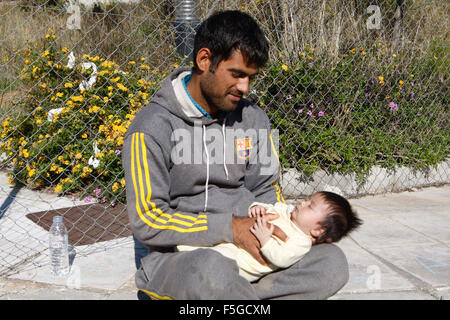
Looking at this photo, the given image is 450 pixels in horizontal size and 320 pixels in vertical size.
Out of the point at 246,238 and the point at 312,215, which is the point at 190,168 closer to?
the point at 246,238

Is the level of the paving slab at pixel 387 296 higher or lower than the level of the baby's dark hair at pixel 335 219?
lower

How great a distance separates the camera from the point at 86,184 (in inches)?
159

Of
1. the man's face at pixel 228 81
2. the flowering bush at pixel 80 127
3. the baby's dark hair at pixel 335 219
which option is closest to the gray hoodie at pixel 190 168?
the man's face at pixel 228 81

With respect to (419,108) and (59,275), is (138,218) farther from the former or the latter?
(419,108)

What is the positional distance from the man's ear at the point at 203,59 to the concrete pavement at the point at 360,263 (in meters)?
1.28

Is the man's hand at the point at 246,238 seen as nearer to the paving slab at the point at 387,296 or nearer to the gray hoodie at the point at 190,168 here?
the gray hoodie at the point at 190,168

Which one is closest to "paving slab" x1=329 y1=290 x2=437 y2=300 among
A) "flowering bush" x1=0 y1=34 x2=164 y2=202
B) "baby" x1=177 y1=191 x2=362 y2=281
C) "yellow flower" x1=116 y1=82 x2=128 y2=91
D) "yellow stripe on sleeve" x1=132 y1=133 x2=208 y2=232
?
"baby" x1=177 y1=191 x2=362 y2=281

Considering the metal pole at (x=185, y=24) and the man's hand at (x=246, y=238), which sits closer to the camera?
the man's hand at (x=246, y=238)

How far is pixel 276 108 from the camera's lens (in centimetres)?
430

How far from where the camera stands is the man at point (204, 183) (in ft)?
5.84

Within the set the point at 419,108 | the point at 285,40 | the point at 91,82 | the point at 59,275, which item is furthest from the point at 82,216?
the point at 419,108

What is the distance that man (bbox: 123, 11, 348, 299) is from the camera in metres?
1.78

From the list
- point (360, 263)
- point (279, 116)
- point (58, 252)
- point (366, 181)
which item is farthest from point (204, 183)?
point (366, 181)

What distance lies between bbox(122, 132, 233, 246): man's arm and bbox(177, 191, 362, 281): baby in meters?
0.06
